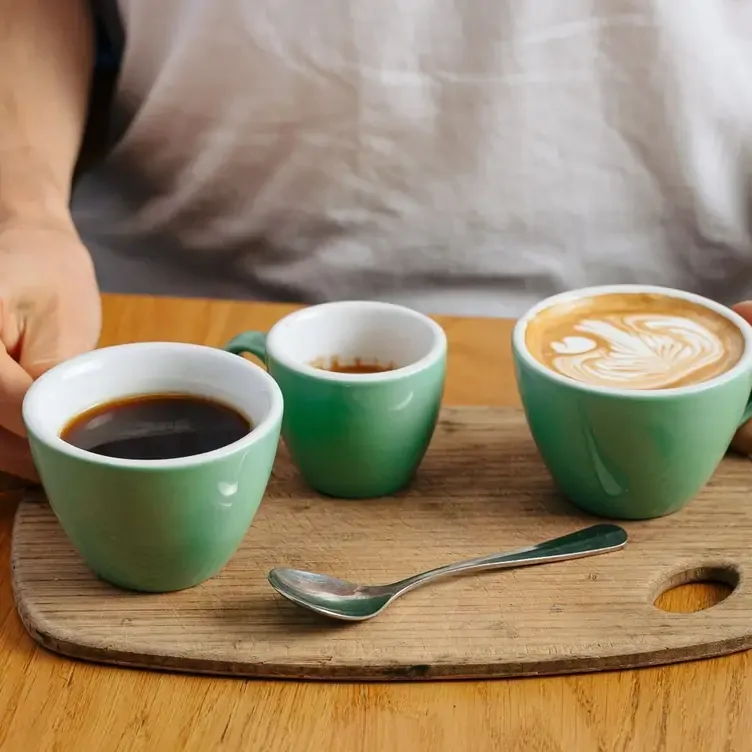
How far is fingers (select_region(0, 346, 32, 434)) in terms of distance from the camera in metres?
0.67

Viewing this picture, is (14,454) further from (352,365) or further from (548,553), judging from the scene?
(548,553)

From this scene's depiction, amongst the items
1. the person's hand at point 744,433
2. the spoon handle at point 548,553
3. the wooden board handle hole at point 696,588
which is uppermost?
the person's hand at point 744,433

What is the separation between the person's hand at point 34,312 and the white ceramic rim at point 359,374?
0.50ft

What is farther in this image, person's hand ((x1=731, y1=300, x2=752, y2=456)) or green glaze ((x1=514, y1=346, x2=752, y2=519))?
person's hand ((x1=731, y1=300, x2=752, y2=456))

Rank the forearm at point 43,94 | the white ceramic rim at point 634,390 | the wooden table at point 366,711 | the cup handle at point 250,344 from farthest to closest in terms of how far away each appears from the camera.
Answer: the forearm at point 43,94 → the cup handle at point 250,344 → the white ceramic rim at point 634,390 → the wooden table at point 366,711

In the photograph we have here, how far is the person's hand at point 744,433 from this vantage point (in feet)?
2.46

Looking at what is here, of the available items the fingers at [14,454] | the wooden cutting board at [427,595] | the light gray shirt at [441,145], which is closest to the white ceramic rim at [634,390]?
the wooden cutting board at [427,595]

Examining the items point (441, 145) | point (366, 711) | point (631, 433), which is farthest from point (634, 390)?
point (441, 145)

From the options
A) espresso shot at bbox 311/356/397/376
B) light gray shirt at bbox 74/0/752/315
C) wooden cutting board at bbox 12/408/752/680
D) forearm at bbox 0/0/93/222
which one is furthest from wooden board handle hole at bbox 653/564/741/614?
forearm at bbox 0/0/93/222

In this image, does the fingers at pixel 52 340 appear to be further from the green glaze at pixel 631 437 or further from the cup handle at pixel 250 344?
the green glaze at pixel 631 437

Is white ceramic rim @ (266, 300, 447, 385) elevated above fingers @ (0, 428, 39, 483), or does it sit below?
above

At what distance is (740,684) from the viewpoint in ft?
1.90

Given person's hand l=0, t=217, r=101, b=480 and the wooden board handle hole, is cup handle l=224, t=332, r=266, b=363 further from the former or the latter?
the wooden board handle hole

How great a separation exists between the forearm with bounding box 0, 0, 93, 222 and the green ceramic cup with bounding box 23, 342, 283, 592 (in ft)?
0.89
